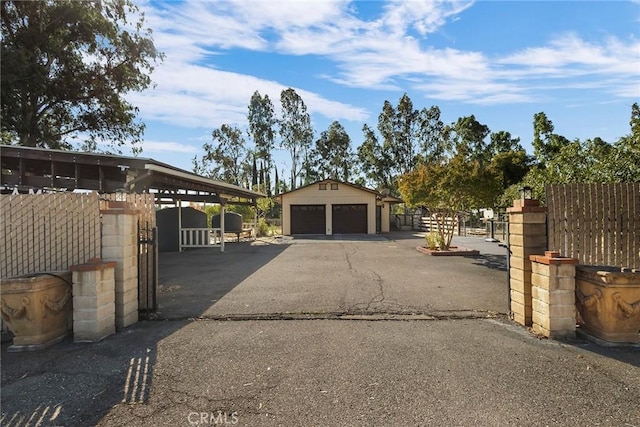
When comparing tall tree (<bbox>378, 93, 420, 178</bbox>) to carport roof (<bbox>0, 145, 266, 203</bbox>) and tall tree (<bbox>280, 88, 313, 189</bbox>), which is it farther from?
carport roof (<bbox>0, 145, 266, 203</bbox>)

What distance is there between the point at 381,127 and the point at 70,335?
42965 mm

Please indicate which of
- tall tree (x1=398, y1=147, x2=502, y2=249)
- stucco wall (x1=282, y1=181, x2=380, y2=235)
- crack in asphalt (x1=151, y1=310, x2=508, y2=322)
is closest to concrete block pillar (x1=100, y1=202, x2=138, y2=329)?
crack in asphalt (x1=151, y1=310, x2=508, y2=322)

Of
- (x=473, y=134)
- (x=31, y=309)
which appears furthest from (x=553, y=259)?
(x=473, y=134)

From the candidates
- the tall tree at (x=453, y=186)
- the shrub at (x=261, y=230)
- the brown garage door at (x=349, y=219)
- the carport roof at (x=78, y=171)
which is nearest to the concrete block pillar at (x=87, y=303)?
the carport roof at (x=78, y=171)

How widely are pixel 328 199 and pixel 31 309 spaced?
21192 mm

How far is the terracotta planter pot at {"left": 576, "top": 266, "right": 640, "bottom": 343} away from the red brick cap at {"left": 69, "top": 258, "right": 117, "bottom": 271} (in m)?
5.73

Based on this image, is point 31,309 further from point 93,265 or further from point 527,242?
point 527,242

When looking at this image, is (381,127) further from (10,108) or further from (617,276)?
(617,276)

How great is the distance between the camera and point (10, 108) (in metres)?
15.2

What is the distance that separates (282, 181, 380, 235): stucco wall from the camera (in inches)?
968

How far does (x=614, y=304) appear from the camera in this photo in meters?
3.85

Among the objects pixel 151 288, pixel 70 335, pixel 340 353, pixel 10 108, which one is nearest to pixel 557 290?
pixel 340 353

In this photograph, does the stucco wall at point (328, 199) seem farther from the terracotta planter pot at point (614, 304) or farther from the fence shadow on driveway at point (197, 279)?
→ the terracotta planter pot at point (614, 304)

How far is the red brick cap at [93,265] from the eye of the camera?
4.11 m
